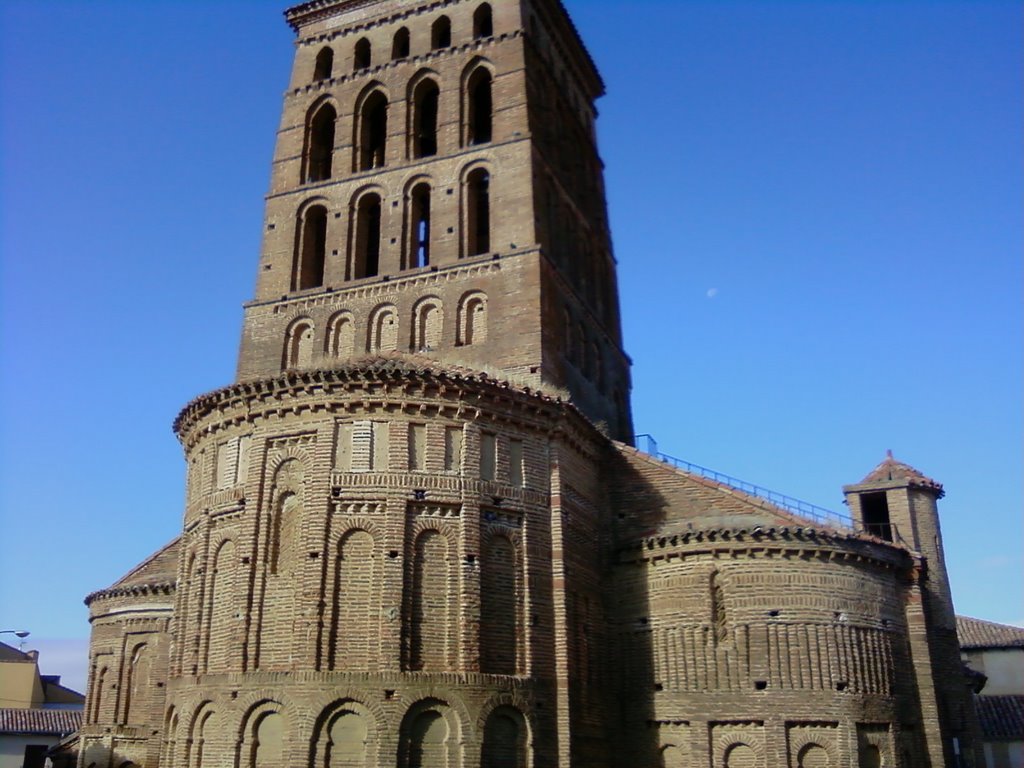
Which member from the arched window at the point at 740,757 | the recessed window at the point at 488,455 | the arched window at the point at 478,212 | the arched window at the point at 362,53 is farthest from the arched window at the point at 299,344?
the arched window at the point at 740,757

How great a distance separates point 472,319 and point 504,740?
11.3 metres

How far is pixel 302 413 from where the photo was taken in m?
17.1

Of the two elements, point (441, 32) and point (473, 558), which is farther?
point (441, 32)

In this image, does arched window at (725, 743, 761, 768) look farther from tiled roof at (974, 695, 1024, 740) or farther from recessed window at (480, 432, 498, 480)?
tiled roof at (974, 695, 1024, 740)

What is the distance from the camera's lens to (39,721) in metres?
39.7

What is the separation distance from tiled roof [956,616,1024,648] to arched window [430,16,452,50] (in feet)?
98.9

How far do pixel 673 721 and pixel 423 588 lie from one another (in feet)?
20.6

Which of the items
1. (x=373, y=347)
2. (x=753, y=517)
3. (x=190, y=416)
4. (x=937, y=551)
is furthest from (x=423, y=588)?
(x=937, y=551)

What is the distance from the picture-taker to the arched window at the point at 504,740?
51.4 feet

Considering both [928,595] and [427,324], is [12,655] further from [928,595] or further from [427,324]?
[928,595]

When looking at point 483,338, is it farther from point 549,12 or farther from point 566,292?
point 549,12

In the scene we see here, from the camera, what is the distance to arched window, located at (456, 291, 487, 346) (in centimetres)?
2392

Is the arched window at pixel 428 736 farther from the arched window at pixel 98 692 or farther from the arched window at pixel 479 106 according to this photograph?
the arched window at pixel 479 106

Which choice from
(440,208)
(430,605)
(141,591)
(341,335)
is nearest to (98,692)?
(141,591)
